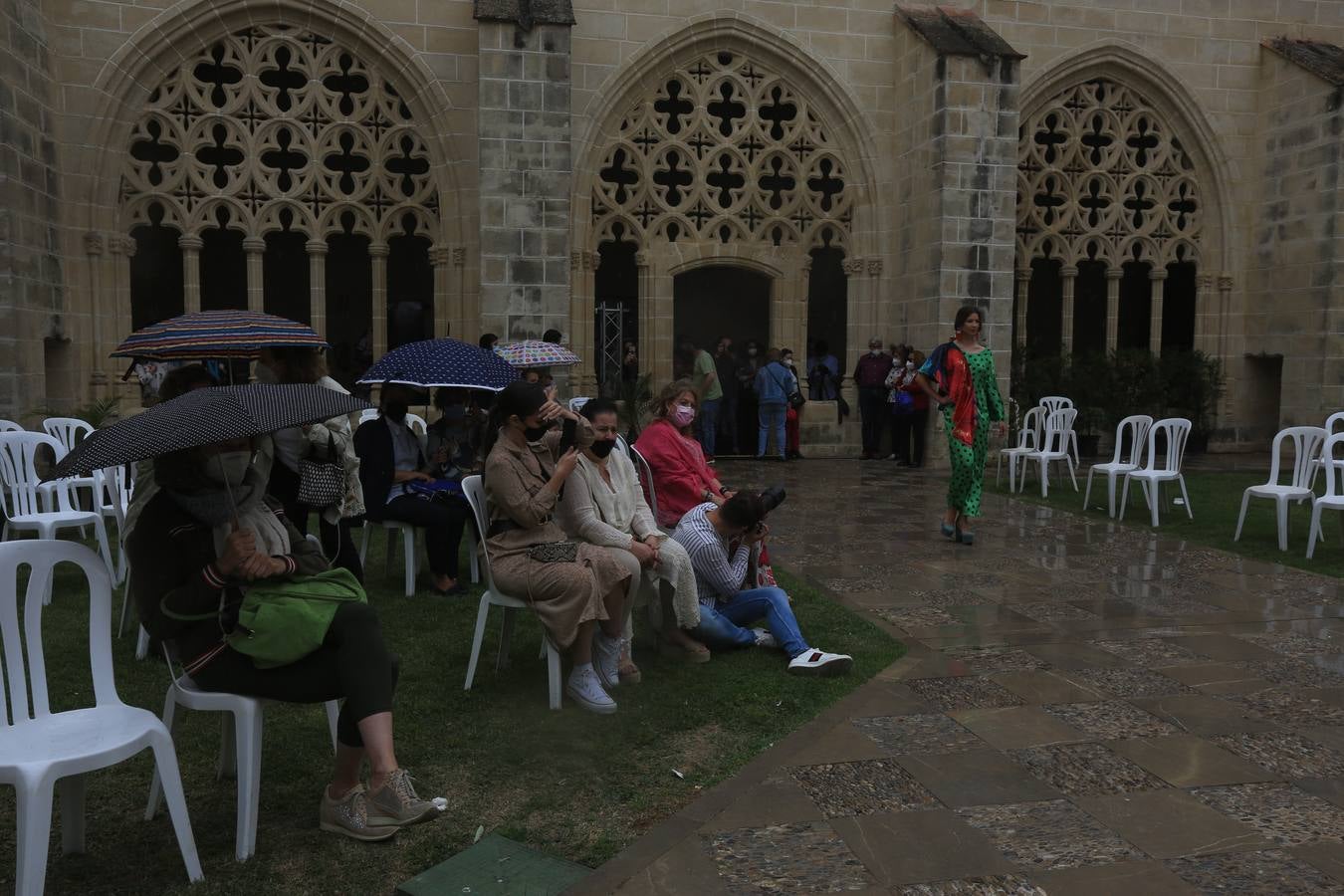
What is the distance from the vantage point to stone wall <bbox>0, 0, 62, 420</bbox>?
937 centimetres

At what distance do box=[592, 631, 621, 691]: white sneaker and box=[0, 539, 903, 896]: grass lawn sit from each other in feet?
0.30

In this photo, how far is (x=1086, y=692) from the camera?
4.45m

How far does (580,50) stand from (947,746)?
10.5 metres

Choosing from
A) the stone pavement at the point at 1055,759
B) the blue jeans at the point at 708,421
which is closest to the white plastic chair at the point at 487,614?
the stone pavement at the point at 1055,759

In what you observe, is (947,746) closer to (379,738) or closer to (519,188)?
(379,738)

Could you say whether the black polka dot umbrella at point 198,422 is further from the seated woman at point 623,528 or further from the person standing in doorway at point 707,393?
the person standing in doorway at point 707,393

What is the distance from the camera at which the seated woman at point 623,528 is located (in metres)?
4.54

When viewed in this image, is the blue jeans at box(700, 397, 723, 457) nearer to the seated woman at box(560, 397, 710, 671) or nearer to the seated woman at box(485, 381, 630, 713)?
the seated woman at box(560, 397, 710, 671)

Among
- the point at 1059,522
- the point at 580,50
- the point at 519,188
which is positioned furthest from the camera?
the point at 580,50

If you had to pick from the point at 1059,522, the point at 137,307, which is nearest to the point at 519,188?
the point at 1059,522

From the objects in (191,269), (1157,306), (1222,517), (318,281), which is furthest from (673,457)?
(1157,306)

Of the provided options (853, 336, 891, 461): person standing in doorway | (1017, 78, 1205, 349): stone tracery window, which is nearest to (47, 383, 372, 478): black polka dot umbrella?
(853, 336, 891, 461): person standing in doorway

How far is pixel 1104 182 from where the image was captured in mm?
14336

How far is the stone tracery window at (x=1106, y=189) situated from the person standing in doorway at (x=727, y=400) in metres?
4.00
